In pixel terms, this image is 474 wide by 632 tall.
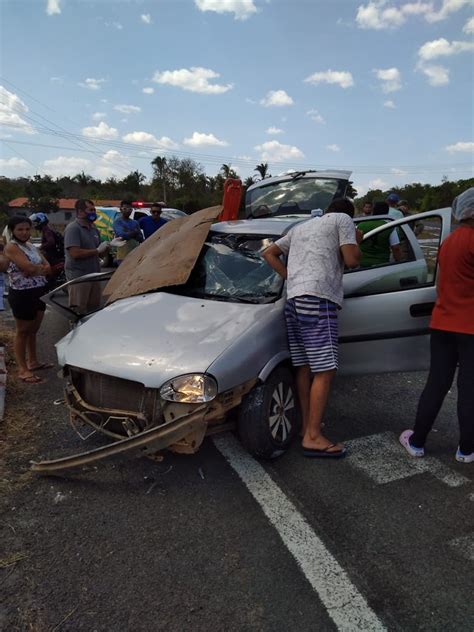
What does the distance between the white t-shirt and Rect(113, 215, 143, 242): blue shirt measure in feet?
16.8

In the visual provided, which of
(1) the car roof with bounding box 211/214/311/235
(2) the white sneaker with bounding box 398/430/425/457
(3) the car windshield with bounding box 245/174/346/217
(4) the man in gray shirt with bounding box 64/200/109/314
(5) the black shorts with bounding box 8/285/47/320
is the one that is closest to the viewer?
(2) the white sneaker with bounding box 398/430/425/457

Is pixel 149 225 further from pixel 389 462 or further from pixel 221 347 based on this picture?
pixel 389 462

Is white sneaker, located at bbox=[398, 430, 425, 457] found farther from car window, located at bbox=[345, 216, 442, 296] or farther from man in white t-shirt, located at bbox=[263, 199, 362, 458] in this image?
car window, located at bbox=[345, 216, 442, 296]

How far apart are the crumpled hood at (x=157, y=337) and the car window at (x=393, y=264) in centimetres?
101

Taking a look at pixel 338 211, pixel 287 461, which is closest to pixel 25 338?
pixel 287 461

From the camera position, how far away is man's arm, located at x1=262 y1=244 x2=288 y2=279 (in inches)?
134

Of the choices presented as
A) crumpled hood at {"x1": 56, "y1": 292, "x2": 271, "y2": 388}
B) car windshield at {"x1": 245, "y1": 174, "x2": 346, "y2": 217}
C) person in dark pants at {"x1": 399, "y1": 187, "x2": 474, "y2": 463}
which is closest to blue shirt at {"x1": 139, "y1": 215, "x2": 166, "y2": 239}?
car windshield at {"x1": 245, "y1": 174, "x2": 346, "y2": 217}

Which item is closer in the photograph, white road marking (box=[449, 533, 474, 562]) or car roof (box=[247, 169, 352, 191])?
white road marking (box=[449, 533, 474, 562])

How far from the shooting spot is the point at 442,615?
77.8 inches

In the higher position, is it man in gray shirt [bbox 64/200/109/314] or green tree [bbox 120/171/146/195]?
green tree [bbox 120/171/146/195]

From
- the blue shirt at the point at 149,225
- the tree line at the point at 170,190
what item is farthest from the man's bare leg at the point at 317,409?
the tree line at the point at 170,190

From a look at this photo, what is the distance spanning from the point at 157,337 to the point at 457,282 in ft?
6.64

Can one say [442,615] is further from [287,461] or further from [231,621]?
[287,461]

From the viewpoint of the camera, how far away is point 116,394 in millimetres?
2871
